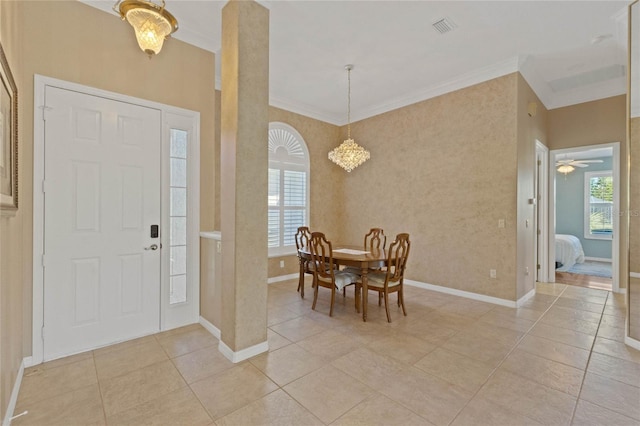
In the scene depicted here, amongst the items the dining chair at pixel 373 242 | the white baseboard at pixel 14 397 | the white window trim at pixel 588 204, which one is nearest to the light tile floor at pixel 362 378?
the white baseboard at pixel 14 397

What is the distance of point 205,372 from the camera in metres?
2.31

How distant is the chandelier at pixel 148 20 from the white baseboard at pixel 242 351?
246 cm

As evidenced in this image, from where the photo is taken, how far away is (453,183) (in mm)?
4543

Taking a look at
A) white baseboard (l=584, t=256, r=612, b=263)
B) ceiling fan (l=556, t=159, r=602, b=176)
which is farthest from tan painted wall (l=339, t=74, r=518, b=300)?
white baseboard (l=584, t=256, r=612, b=263)

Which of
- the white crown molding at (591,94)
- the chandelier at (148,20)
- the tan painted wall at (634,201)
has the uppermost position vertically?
the white crown molding at (591,94)

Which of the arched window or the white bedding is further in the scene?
the white bedding

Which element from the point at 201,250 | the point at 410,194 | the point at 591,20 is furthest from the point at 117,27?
the point at 591,20

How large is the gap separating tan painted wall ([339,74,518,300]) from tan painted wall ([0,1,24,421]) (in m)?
4.79

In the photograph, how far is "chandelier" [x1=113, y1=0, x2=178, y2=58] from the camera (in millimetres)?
1951

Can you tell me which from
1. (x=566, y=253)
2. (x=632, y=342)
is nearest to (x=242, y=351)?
(x=632, y=342)

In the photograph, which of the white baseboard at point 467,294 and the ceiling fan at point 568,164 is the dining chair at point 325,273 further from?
the ceiling fan at point 568,164

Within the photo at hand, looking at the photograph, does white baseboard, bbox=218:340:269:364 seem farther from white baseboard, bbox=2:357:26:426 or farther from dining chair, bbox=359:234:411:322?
dining chair, bbox=359:234:411:322

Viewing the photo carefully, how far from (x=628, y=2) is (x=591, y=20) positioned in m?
0.28

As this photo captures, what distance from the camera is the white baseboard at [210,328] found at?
2.97 metres
